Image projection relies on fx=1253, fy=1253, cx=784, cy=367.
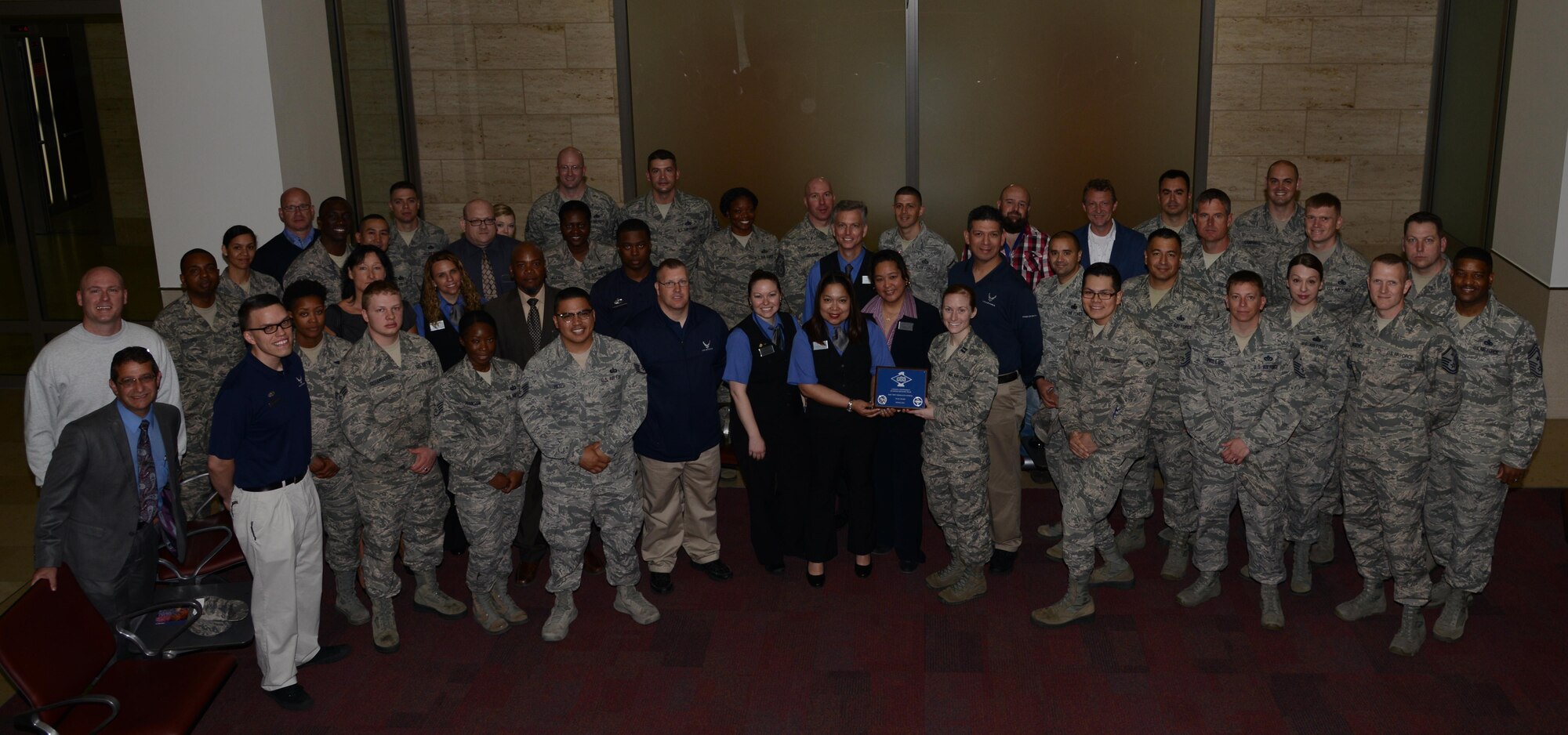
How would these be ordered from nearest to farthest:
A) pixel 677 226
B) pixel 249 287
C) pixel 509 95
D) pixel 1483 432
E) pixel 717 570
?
pixel 1483 432 < pixel 717 570 < pixel 249 287 < pixel 677 226 < pixel 509 95

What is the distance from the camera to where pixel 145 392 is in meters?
4.62

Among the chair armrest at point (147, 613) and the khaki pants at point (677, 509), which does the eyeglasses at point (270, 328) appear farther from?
the khaki pants at point (677, 509)

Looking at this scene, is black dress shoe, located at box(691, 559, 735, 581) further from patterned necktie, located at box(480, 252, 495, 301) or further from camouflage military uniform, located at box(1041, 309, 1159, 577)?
patterned necktie, located at box(480, 252, 495, 301)

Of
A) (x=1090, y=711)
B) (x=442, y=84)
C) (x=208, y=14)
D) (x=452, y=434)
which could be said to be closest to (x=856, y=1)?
(x=442, y=84)

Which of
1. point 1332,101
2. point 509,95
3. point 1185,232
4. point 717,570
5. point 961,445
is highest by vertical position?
point 509,95

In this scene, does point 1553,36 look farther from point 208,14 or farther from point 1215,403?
point 208,14

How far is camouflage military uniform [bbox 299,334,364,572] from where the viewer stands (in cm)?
510

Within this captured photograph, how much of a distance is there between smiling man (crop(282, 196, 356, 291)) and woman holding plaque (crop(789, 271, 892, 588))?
106 inches

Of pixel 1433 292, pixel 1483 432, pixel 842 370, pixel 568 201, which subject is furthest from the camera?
pixel 568 201

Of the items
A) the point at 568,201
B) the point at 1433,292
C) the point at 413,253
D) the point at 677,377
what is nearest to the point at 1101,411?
the point at 1433,292

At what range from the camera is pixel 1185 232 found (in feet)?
22.3

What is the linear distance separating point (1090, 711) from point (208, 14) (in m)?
6.23

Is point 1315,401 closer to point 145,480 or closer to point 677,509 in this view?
point 677,509

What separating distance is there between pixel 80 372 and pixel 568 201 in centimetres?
287
